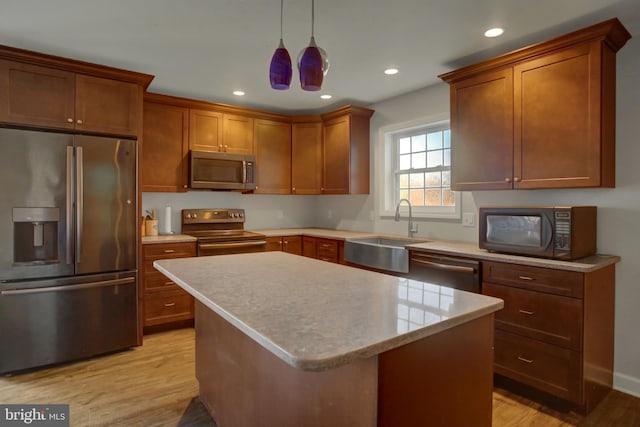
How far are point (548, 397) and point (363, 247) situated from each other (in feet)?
5.72

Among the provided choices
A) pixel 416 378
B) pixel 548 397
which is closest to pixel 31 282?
pixel 416 378

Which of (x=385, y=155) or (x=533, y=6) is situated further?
(x=385, y=155)

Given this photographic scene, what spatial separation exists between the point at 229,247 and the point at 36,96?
1972 millimetres

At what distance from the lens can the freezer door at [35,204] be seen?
261 cm

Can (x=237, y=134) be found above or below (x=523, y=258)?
above

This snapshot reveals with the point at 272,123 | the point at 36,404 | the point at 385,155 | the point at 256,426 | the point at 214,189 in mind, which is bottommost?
the point at 36,404

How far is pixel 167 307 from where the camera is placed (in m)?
3.51

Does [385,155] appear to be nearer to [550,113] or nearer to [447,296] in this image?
[550,113]

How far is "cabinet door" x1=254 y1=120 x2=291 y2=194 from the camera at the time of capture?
438cm

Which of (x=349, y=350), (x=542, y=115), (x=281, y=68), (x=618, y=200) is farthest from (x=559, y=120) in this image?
(x=349, y=350)

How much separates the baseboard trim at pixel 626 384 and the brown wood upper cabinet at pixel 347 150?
2.70 meters

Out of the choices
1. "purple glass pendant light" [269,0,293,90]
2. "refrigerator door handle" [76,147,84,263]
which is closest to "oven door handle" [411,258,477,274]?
"purple glass pendant light" [269,0,293,90]

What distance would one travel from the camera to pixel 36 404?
230 cm

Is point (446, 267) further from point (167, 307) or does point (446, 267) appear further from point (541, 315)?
point (167, 307)
